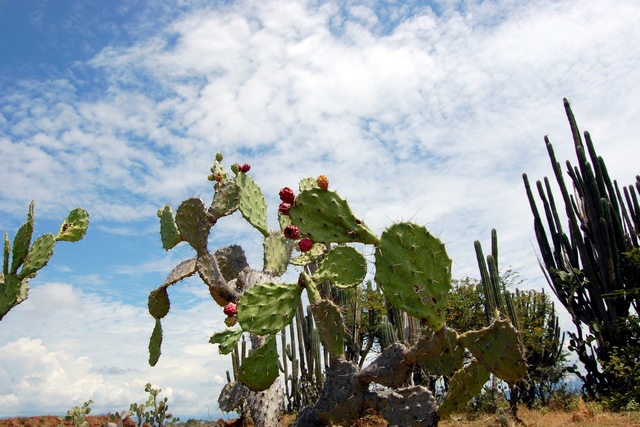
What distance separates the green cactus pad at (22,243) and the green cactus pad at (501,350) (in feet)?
15.9

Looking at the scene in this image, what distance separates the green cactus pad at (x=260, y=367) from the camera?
12.6ft

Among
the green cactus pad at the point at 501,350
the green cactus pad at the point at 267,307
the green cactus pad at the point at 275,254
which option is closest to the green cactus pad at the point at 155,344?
the green cactus pad at the point at 275,254

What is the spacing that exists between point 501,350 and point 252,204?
297cm

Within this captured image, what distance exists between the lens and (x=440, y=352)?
3332 mm

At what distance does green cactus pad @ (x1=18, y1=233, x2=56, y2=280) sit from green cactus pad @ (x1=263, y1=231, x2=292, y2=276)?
253cm

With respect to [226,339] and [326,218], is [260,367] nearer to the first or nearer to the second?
[226,339]

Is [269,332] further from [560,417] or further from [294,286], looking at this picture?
[560,417]

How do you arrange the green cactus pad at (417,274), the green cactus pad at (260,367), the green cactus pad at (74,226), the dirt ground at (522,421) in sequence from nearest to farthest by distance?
the green cactus pad at (417,274), the green cactus pad at (260,367), the green cactus pad at (74,226), the dirt ground at (522,421)

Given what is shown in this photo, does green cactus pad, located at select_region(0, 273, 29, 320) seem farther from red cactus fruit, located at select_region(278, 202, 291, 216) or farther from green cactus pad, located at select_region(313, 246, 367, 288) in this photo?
green cactus pad, located at select_region(313, 246, 367, 288)

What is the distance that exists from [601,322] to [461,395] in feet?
25.4

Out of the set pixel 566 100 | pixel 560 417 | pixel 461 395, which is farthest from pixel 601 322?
pixel 461 395

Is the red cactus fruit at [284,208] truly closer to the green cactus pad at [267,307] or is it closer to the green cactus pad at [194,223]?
the green cactus pad at [267,307]

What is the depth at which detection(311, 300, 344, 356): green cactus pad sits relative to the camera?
3635mm

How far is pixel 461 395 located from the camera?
3344 millimetres
